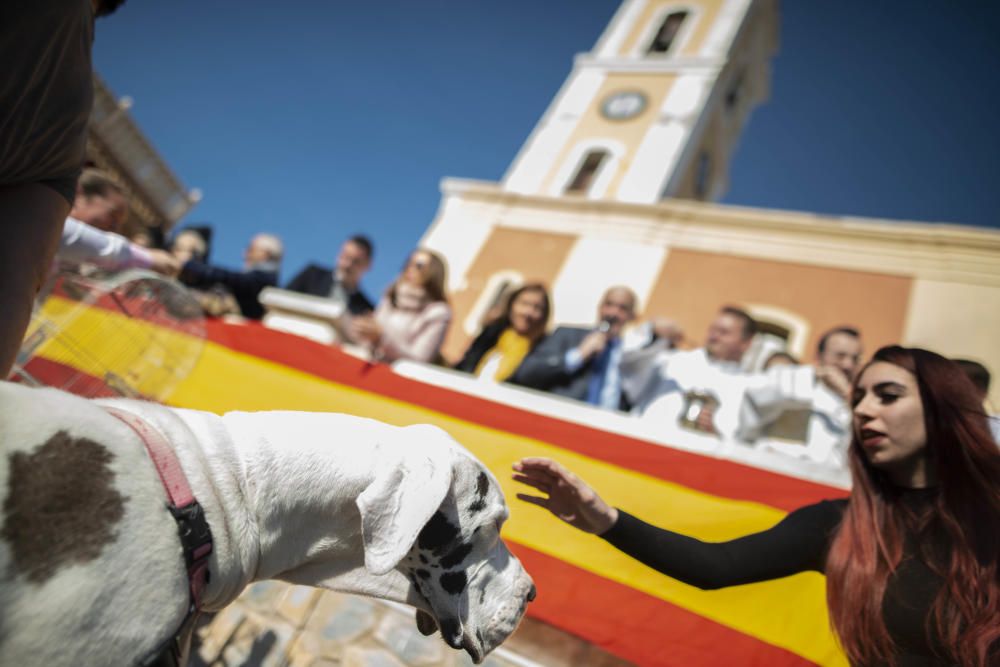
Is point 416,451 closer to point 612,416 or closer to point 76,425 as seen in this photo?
point 76,425

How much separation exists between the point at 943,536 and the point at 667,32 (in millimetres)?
22688

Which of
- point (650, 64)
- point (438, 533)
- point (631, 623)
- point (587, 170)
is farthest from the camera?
point (650, 64)

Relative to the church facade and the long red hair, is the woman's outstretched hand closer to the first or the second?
the long red hair

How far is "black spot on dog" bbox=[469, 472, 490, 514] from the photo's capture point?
157cm

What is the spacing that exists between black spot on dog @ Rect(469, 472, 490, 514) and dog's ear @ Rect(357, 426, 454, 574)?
0.16m

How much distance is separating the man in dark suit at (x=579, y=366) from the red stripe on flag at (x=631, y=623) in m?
2.00

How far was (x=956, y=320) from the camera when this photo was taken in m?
10.8

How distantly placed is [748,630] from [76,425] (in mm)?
2243

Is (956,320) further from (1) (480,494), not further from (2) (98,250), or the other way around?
(2) (98,250)

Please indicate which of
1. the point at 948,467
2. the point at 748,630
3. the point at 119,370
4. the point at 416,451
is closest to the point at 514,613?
the point at 416,451

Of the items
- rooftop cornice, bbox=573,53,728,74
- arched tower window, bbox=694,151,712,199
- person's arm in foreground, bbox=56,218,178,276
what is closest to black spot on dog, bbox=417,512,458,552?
person's arm in foreground, bbox=56,218,178,276

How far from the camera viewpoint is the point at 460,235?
16.1 meters

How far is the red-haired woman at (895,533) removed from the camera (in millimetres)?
1533

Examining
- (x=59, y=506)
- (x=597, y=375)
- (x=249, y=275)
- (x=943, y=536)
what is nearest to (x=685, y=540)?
(x=943, y=536)
